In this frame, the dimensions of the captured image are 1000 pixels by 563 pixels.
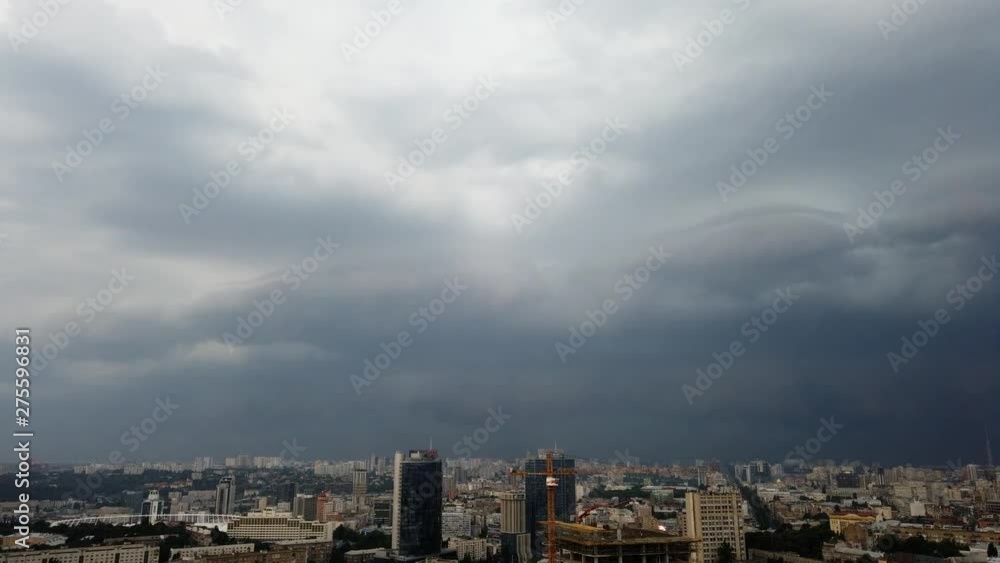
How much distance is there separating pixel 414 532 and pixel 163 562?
1082 centimetres

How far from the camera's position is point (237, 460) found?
274ft

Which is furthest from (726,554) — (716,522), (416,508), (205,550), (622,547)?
(205,550)

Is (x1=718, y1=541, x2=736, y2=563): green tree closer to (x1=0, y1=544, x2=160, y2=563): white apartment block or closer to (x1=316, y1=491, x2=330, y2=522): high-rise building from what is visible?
(x1=0, y1=544, x2=160, y2=563): white apartment block

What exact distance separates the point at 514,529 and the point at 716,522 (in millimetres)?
11629

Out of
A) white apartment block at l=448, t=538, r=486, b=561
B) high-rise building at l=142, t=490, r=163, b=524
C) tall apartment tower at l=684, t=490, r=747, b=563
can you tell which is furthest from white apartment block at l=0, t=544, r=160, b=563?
tall apartment tower at l=684, t=490, r=747, b=563

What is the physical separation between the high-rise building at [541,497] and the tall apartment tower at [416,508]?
19.8 ft

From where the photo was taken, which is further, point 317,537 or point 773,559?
point 317,537

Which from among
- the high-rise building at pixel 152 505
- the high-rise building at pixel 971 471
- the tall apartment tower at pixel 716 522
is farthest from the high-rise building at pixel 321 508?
the high-rise building at pixel 971 471

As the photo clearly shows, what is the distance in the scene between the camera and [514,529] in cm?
3456

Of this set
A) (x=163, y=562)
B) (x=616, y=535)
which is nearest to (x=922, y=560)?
(x=616, y=535)

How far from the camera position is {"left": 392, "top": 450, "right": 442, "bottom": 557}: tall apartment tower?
103ft

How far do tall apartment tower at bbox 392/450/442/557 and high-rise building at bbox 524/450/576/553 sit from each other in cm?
603

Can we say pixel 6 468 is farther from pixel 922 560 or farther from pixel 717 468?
pixel 717 468

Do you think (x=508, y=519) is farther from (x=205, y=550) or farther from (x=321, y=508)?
(x=321, y=508)
